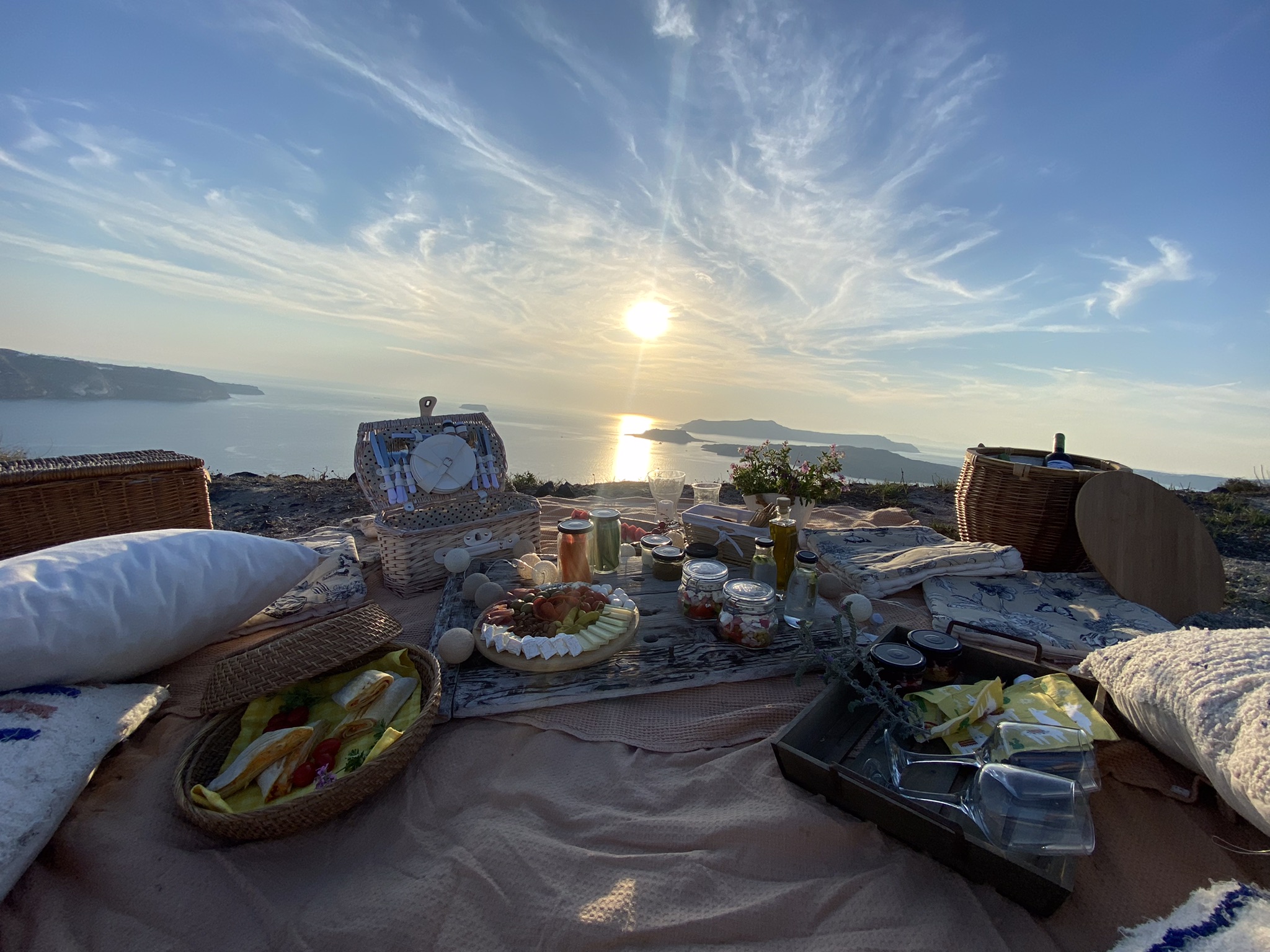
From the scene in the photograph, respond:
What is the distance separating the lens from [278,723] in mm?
1646

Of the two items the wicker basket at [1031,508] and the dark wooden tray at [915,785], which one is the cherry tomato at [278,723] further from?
the wicker basket at [1031,508]

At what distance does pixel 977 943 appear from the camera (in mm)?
1069

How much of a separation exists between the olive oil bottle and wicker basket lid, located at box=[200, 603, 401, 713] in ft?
5.09

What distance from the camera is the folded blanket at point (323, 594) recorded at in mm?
2662

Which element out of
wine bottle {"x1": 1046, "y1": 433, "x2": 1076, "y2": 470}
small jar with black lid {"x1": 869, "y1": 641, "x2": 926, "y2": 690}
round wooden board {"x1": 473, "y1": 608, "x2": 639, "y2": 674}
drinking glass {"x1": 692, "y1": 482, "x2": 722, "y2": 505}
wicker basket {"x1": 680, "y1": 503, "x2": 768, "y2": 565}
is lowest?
round wooden board {"x1": 473, "y1": 608, "x2": 639, "y2": 674}

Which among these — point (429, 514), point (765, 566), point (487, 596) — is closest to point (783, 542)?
point (765, 566)

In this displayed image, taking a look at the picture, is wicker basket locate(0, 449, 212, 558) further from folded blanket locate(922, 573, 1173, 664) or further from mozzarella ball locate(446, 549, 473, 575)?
folded blanket locate(922, 573, 1173, 664)

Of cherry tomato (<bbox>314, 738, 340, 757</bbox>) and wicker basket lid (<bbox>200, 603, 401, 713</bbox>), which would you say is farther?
cherry tomato (<bbox>314, 738, 340, 757</bbox>)

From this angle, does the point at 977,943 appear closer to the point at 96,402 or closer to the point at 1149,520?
the point at 1149,520

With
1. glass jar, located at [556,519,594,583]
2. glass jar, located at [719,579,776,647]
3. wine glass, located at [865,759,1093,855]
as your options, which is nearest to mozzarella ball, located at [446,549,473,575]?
glass jar, located at [556,519,594,583]

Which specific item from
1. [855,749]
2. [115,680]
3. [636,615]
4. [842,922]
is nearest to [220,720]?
[115,680]

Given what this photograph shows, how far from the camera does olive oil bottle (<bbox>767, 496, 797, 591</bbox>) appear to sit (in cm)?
235

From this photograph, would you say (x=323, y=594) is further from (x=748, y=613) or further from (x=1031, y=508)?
(x=1031, y=508)

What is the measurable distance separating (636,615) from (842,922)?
116 centimetres
